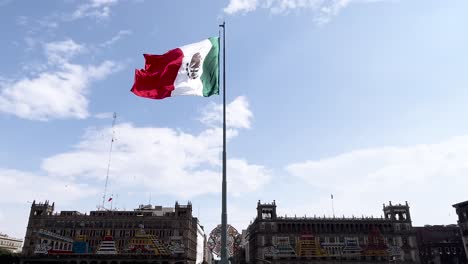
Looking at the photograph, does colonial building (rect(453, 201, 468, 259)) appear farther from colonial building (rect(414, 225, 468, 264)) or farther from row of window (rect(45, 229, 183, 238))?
row of window (rect(45, 229, 183, 238))

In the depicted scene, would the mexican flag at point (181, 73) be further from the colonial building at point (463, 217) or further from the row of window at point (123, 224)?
the colonial building at point (463, 217)

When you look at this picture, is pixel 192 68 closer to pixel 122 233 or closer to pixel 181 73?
pixel 181 73

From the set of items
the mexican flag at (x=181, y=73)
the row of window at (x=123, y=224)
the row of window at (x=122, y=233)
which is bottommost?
the mexican flag at (x=181, y=73)

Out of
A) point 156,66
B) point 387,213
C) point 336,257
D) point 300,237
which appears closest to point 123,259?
point 300,237

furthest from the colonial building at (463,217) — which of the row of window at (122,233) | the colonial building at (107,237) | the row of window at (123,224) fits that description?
the row of window at (122,233)

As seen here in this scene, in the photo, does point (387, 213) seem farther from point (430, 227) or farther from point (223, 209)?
point (223, 209)

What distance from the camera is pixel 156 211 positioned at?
139375 mm

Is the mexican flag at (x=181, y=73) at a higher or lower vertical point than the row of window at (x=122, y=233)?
lower

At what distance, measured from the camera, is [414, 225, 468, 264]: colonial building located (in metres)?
136

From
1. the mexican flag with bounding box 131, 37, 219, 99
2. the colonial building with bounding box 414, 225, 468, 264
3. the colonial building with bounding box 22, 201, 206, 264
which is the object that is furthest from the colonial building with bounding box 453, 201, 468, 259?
the mexican flag with bounding box 131, 37, 219, 99

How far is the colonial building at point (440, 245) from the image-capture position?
135500mm

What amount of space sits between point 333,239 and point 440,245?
49555mm

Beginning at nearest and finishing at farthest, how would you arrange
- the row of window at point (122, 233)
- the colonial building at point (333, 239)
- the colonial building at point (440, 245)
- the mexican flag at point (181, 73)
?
the mexican flag at point (181, 73) → the colonial building at point (333, 239) → the row of window at point (122, 233) → the colonial building at point (440, 245)

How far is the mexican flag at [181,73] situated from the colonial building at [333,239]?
98.8m
